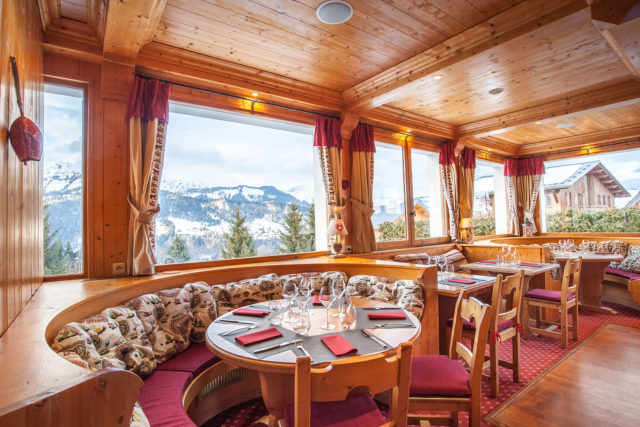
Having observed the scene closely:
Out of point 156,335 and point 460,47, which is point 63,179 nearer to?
point 156,335

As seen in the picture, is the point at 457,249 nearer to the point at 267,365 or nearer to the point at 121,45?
the point at 267,365

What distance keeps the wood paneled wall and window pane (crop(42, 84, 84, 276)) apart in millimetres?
345

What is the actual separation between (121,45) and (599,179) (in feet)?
29.1

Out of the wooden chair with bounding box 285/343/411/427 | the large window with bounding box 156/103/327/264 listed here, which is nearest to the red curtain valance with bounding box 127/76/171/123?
the large window with bounding box 156/103/327/264

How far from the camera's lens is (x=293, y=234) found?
445 centimetres

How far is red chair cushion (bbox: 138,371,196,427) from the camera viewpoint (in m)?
1.59

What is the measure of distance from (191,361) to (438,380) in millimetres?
1595

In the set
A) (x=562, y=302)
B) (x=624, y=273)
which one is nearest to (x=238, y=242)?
(x=562, y=302)

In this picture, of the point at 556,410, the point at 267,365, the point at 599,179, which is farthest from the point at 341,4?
the point at 599,179

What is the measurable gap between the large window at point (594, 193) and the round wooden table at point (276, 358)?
7298 mm

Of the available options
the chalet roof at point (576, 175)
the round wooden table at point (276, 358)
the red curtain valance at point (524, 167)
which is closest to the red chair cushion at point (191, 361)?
the round wooden table at point (276, 358)

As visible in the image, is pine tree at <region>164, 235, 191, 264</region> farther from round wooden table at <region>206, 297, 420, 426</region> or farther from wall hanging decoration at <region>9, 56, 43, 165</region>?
wall hanging decoration at <region>9, 56, 43, 165</region>

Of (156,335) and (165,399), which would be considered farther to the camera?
(156,335)

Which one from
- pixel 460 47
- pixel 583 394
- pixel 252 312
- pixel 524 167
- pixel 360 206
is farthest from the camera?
pixel 524 167
